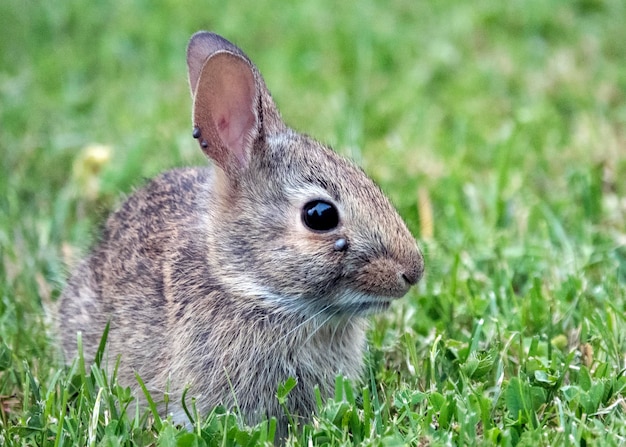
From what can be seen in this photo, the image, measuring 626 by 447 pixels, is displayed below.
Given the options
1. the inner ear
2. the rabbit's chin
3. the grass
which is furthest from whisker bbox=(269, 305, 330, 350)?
the inner ear

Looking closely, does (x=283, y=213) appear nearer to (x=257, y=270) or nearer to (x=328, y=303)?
(x=257, y=270)

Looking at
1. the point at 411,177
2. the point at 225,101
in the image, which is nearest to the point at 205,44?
the point at 225,101

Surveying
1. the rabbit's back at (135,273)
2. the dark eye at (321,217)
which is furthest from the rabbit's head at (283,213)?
the rabbit's back at (135,273)

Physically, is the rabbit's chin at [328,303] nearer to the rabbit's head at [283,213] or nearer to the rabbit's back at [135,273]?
the rabbit's head at [283,213]

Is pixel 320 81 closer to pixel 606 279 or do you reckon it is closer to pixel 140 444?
pixel 606 279

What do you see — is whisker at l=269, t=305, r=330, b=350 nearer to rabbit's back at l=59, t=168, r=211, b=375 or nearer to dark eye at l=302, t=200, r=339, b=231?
dark eye at l=302, t=200, r=339, b=231

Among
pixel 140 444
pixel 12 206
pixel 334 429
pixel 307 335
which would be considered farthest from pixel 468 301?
pixel 12 206
